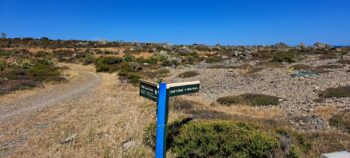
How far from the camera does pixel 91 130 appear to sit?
23.9ft

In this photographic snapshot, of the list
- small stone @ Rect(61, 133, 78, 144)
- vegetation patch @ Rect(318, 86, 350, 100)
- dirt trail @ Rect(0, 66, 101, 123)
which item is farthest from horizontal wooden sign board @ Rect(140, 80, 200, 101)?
vegetation patch @ Rect(318, 86, 350, 100)

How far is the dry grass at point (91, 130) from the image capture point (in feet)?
19.2

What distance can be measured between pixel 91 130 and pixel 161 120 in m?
3.52

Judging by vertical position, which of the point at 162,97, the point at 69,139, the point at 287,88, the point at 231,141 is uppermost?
the point at 162,97

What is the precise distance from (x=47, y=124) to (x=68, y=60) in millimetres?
37688

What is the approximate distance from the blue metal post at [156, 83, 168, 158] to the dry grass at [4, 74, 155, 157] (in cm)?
125

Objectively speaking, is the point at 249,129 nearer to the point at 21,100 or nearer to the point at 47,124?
the point at 47,124

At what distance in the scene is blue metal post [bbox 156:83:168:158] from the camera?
432 centimetres

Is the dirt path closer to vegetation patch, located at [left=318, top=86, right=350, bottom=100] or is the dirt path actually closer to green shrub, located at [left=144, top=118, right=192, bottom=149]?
green shrub, located at [left=144, top=118, right=192, bottom=149]

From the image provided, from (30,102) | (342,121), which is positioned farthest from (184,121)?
(30,102)

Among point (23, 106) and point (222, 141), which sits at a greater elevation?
point (222, 141)

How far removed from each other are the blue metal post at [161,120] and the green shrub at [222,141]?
1093mm

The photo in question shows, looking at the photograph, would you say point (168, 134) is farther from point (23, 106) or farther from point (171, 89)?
point (23, 106)

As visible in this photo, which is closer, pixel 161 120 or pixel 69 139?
pixel 161 120
